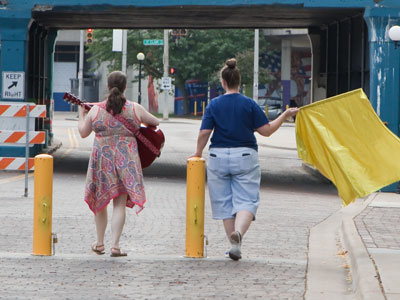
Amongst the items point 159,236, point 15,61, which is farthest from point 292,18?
point 159,236

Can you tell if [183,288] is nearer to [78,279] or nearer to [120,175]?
[78,279]

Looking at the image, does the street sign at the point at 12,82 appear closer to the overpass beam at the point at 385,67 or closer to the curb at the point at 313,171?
the curb at the point at 313,171

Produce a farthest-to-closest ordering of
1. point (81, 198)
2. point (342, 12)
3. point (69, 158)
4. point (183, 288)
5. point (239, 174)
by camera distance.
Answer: point (69, 158), point (342, 12), point (81, 198), point (239, 174), point (183, 288)

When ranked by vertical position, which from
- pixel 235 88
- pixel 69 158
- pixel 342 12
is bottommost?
pixel 69 158

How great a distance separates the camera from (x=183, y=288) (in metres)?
7.58

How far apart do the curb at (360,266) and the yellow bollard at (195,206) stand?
141 cm

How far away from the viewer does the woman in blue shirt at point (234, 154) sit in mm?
8836

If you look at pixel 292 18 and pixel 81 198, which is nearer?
pixel 81 198

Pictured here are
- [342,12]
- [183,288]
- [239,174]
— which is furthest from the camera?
[342,12]

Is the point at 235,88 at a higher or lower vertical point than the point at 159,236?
higher

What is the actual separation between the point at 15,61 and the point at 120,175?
37.3 ft

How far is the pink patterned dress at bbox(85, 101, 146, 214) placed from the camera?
29.7ft

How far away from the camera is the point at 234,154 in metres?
8.85

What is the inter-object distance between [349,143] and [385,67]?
26.8 ft
